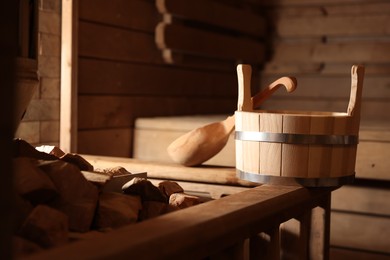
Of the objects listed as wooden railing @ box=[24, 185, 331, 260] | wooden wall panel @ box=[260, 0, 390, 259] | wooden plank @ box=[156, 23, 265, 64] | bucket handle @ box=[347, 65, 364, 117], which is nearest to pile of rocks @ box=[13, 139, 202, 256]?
wooden railing @ box=[24, 185, 331, 260]

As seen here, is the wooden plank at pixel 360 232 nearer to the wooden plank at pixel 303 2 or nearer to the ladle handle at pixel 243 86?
the ladle handle at pixel 243 86

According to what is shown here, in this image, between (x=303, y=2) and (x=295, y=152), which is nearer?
(x=295, y=152)

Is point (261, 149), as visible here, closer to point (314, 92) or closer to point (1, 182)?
point (1, 182)

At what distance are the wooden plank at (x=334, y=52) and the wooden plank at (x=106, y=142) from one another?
1901 millimetres

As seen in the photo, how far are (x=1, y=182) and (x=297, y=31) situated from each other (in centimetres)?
427

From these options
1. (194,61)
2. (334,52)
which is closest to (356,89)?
(194,61)

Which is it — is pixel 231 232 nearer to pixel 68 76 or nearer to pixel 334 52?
pixel 68 76

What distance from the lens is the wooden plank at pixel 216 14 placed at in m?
3.65

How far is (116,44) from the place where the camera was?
336 cm

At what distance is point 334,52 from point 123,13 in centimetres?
196

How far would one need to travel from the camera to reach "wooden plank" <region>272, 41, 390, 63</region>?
15.0 ft

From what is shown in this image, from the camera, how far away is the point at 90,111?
3.19 meters

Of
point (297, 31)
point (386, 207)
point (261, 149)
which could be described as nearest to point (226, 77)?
point (297, 31)

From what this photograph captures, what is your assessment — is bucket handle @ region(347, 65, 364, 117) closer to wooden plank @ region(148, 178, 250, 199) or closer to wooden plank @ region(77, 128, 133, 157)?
wooden plank @ region(148, 178, 250, 199)
